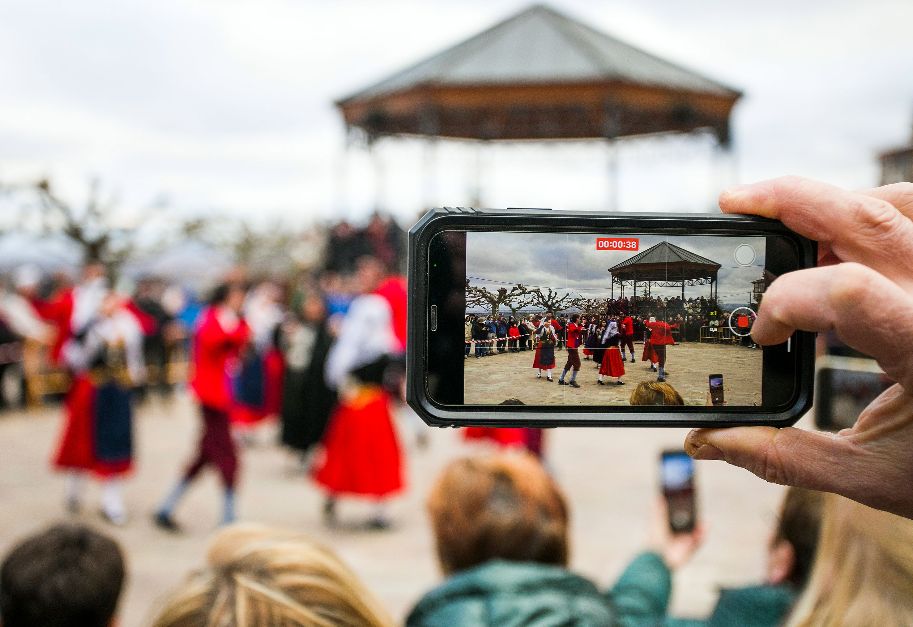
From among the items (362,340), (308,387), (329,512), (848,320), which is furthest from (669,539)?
(308,387)

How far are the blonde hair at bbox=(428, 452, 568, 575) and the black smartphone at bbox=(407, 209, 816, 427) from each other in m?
1.07

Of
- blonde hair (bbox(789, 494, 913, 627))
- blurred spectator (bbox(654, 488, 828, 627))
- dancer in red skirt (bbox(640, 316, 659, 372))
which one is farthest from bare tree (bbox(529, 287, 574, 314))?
blurred spectator (bbox(654, 488, 828, 627))

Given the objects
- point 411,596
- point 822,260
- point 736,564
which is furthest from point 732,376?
point 736,564

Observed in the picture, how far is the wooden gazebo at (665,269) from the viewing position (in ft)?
3.54

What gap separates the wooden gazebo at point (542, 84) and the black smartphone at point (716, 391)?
9.64 m

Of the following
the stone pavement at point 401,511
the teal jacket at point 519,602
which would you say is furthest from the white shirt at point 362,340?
the teal jacket at point 519,602

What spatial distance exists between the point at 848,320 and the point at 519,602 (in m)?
0.92

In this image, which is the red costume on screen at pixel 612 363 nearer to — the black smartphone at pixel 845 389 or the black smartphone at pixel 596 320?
the black smartphone at pixel 596 320

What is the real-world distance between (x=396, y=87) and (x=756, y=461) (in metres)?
10.8

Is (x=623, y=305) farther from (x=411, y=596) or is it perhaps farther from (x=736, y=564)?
(x=736, y=564)

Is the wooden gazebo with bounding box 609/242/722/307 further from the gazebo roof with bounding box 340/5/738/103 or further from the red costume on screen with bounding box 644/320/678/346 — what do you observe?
the gazebo roof with bounding box 340/5/738/103

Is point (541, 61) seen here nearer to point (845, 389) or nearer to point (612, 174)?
Answer: point (612, 174)

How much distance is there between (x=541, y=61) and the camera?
1064cm

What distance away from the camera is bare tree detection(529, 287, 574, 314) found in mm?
1104
